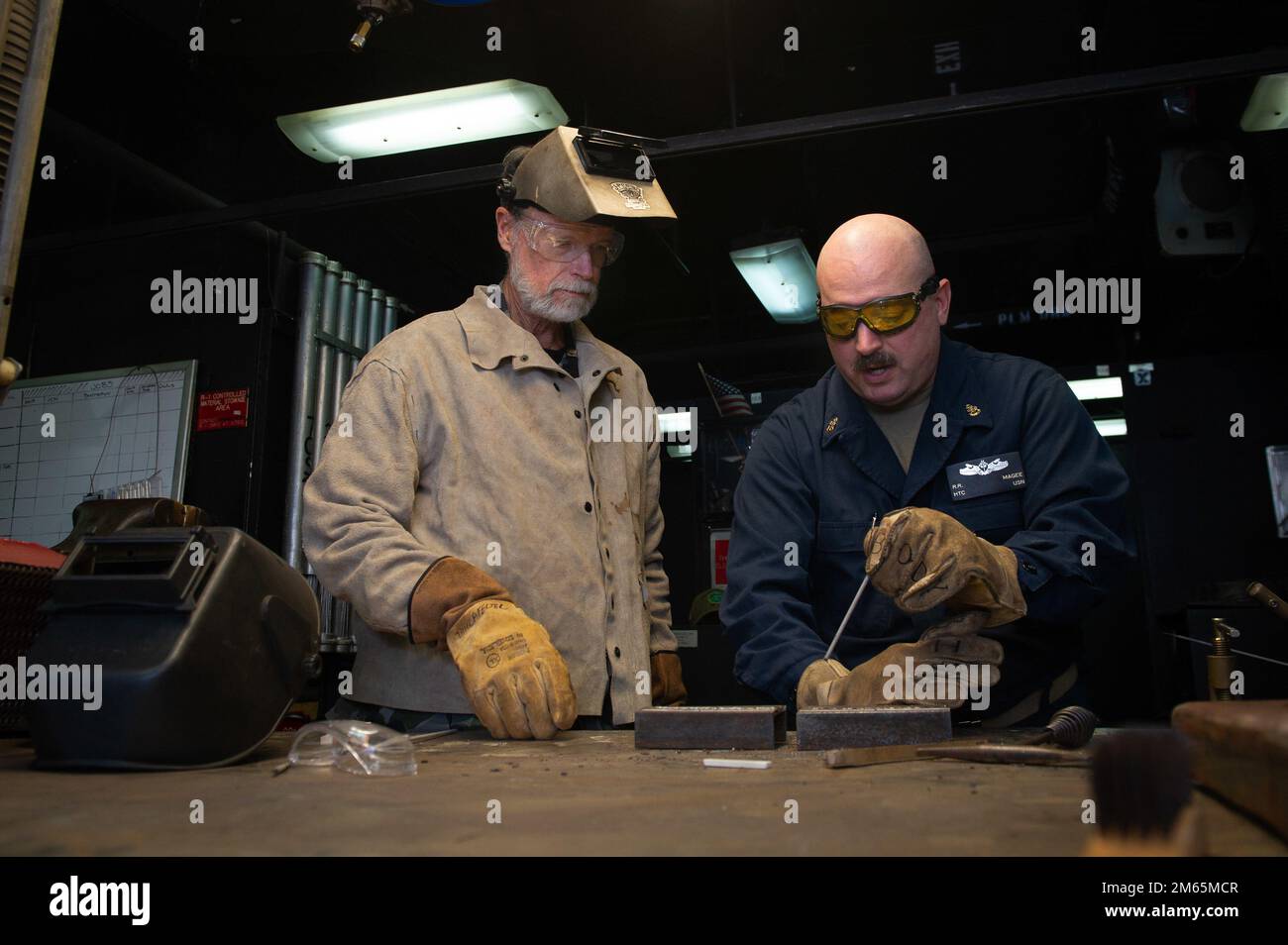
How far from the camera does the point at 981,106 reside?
2.93 meters

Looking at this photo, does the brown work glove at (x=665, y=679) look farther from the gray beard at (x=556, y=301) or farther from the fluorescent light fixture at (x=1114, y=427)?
the fluorescent light fixture at (x=1114, y=427)

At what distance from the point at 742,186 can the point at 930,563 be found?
4.10 meters

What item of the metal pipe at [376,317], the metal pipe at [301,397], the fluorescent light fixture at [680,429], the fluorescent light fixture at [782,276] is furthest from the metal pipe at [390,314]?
the fluorescent light fixture at [782,276]

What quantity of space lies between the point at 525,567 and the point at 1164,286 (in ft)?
13.7

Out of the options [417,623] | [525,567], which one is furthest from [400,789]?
[525,567]

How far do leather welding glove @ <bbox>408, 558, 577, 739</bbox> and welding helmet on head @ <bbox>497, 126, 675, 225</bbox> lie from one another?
827 mm

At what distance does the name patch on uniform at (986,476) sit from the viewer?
1.95 metres

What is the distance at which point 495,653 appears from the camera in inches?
64.2

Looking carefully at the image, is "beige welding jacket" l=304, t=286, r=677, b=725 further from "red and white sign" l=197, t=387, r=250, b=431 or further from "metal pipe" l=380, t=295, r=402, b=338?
"metal pipe" l=380, t=295, r=402, b=338

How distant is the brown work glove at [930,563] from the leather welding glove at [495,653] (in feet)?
1.80

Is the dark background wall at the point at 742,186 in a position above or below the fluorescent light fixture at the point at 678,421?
above

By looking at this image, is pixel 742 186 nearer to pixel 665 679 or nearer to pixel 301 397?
pixel 301 397

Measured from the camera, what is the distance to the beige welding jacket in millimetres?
1889
